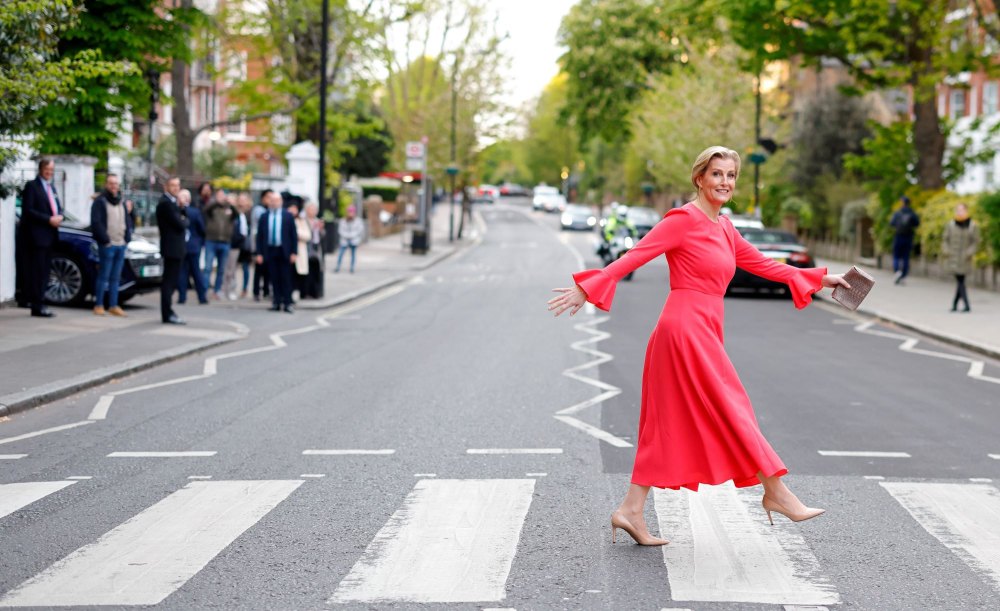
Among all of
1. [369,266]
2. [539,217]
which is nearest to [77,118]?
[369,266]

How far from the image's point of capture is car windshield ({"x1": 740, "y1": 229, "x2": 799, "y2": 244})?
26.8m

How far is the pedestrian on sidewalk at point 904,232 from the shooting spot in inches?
1117

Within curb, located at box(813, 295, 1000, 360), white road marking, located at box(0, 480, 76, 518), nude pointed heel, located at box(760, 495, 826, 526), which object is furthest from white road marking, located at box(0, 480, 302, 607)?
curb, located at box(813, 295, 1000, 360)

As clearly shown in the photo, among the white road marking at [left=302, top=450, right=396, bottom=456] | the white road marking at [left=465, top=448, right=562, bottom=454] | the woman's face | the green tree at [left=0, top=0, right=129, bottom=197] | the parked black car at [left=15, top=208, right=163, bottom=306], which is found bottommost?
the white road marking at [left=302, top=450, right=396, bottom=456]

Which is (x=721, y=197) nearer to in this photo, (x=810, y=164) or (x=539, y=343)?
(x=539, y=343)

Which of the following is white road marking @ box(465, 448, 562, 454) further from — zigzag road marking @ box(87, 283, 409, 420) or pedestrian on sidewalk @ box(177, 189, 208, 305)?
pedestrian on sidewalk @ box(177, 189, 208, 305)

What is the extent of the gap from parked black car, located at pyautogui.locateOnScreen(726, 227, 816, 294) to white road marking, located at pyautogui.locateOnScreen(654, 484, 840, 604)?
60.7 ft

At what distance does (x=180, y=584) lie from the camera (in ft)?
17.3

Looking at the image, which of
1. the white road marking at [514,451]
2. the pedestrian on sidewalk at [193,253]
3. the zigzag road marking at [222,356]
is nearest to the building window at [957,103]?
the zigzag road marking at [222,356]

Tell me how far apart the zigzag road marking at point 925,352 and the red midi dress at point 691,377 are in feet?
27.3

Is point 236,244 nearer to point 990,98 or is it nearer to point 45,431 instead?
point 45,431

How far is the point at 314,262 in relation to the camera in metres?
23.0

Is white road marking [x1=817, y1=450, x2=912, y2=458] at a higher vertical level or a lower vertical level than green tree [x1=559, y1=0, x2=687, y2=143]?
lower

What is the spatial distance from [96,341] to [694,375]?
1032 cm
